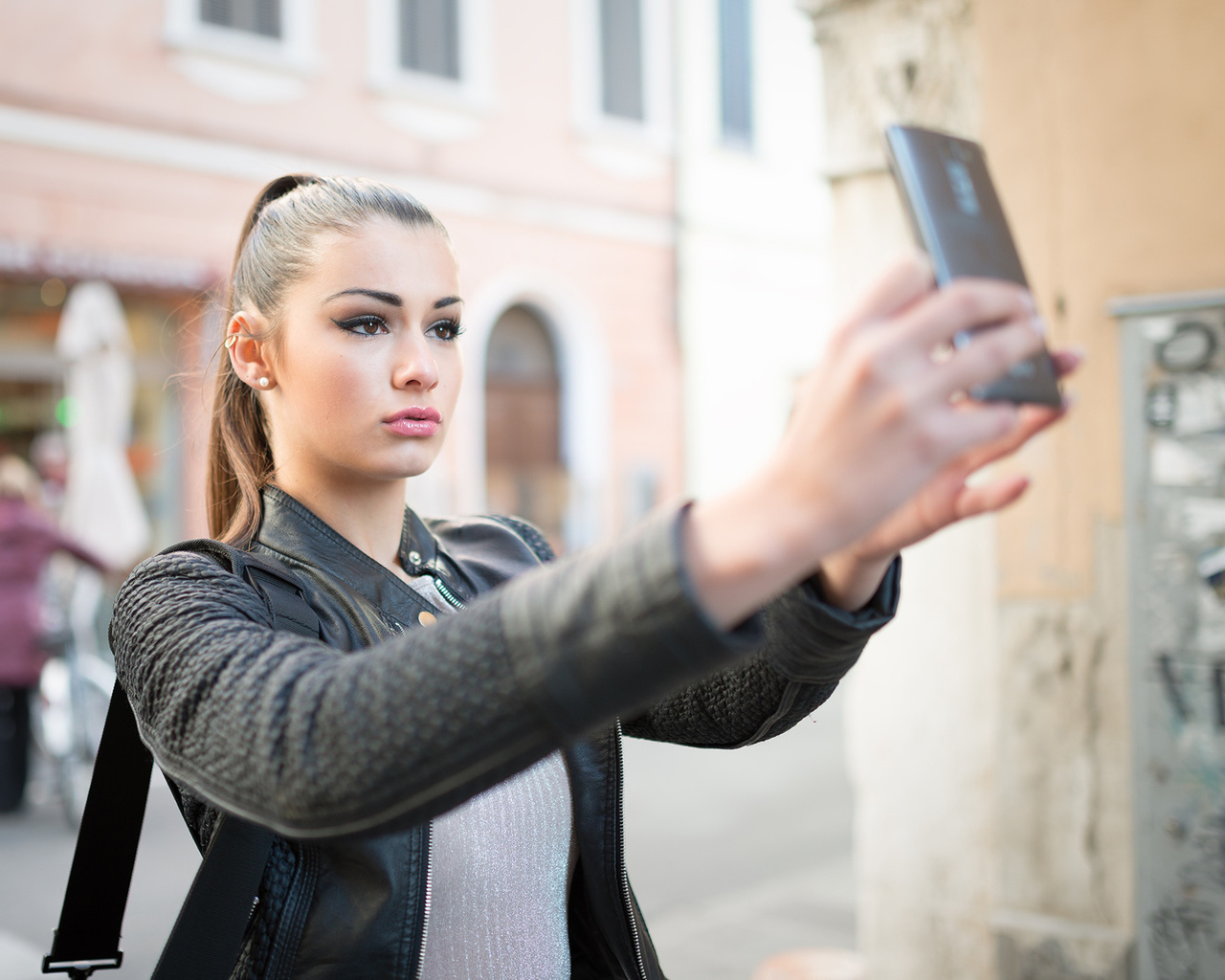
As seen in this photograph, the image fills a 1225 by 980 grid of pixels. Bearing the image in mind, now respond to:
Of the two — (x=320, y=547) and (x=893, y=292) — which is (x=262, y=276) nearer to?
(x=320, y=547)

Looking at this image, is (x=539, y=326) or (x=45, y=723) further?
(x=539, y=326)

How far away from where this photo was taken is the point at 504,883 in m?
1.33

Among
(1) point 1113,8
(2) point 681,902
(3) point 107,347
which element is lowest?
(2) point 681,902

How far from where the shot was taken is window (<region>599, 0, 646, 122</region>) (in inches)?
481

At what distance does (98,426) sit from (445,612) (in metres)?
7.65

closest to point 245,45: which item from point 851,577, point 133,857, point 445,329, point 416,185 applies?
point 416,185

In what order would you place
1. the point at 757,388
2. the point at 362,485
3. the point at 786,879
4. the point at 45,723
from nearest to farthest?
the point at 362,485 < the point at 786,879 < the point at 45,723 < the point at 757,388

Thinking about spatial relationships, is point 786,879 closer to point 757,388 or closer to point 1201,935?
point 1201,935

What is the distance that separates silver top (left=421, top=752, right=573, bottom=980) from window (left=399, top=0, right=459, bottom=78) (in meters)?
10.4

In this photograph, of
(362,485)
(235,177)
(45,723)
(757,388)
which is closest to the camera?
(362,485)

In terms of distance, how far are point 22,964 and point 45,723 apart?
188 inches

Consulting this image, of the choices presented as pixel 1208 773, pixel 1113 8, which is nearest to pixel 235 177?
pixel 1113 8

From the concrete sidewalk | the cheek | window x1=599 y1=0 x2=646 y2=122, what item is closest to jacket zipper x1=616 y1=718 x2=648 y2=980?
the cheek

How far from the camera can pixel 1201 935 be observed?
9.27ft
